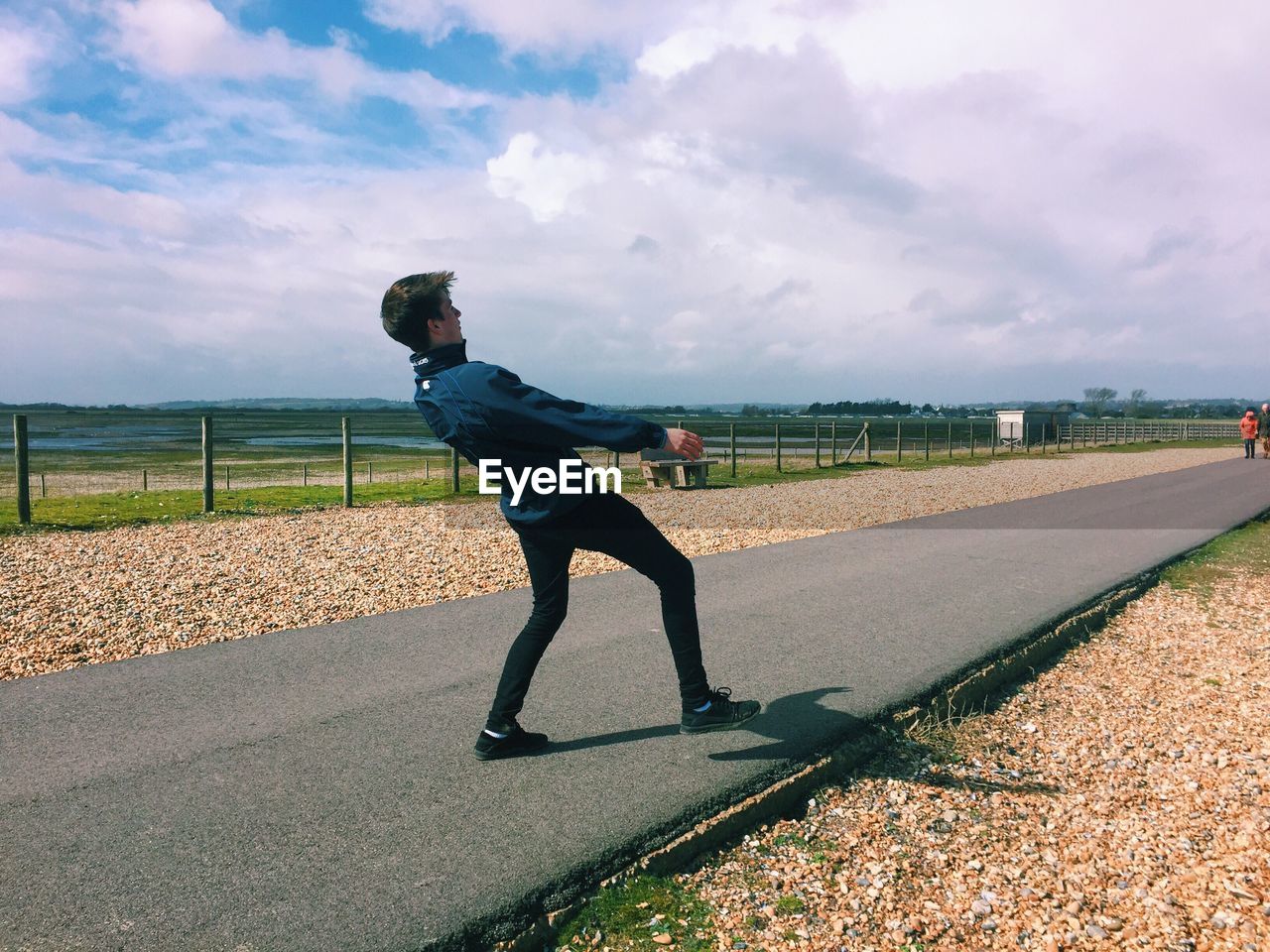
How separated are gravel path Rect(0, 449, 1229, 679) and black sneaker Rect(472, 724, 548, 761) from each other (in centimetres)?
297

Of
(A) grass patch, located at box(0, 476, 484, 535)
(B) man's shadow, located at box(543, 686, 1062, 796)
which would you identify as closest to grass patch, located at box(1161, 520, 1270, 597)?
(B) man's shadow, located at box(543, 686, 1062, 796)

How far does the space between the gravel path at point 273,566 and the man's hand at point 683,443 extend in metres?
4.03

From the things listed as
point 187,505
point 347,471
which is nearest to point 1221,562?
point 347,471

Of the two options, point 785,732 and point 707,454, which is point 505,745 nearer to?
point 785,732

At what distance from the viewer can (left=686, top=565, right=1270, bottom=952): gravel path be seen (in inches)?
112

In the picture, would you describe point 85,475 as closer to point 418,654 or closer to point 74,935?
point 418,654

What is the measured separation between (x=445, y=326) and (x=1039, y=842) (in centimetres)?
313

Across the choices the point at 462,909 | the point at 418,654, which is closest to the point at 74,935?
the point at 462,909

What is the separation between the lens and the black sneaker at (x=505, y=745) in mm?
3709

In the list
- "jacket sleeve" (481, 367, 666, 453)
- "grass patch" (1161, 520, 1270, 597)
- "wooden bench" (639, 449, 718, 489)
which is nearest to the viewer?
"jacket sleeve" (481, 367, 666, 453)

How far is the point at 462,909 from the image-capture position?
266 cm

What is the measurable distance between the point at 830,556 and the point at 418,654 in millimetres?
5014

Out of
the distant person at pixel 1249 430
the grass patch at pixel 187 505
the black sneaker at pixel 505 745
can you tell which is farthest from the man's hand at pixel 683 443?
the distant person at pixel 1249 430

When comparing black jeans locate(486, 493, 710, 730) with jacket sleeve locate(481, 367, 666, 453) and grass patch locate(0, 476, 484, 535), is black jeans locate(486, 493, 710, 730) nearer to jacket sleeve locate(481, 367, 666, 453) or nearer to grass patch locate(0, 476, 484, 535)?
jacket sleeve locate(481, 367, 666, 453)
